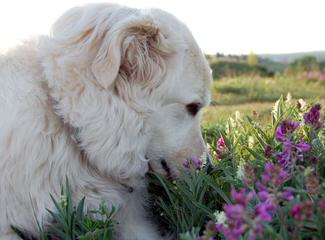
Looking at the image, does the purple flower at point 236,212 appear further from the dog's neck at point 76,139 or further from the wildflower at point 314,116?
the dog's neck at point 76,139

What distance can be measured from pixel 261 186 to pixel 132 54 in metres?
1.58

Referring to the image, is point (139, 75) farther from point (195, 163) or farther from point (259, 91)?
point (259, 91)

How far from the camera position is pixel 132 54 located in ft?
9.87

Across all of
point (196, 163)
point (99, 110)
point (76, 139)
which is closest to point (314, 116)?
point (196, 163)

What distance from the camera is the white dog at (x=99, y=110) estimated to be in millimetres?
2904

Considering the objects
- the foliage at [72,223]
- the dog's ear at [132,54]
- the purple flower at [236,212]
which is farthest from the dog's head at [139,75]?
the purple flower at [236,212]

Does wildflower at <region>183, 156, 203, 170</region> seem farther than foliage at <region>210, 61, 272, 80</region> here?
No

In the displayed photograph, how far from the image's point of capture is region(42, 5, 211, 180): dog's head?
295cm

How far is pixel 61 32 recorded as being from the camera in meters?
3.09

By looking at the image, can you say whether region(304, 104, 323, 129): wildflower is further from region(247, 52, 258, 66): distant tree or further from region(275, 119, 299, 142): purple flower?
region(247, 52, 258, 66): distant tree

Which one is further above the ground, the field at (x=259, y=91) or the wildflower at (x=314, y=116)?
the wildflower at (x=314, y=116)

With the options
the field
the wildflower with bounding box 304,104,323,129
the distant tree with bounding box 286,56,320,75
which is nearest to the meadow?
the wildflower with bounding box 304,104,323,129

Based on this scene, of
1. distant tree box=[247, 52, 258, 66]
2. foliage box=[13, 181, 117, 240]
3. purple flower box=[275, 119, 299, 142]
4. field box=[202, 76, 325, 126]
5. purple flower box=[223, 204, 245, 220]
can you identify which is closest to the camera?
purple flower box=[223, 204, 245, 220]

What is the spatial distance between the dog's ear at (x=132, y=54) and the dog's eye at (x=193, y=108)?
28 cm
